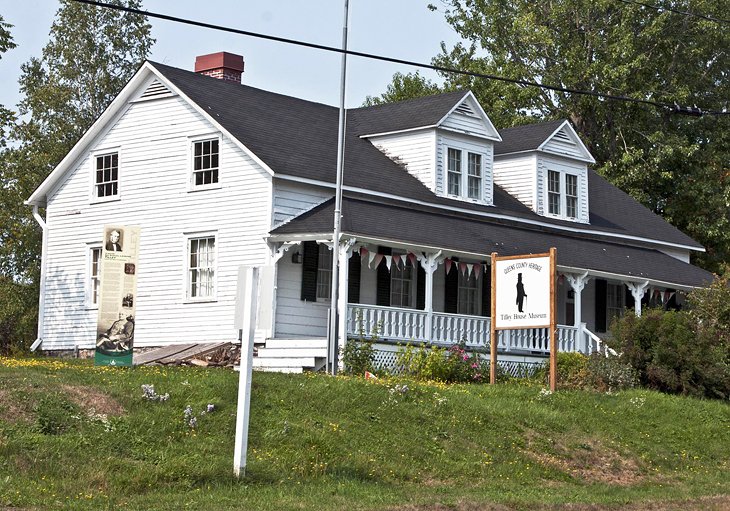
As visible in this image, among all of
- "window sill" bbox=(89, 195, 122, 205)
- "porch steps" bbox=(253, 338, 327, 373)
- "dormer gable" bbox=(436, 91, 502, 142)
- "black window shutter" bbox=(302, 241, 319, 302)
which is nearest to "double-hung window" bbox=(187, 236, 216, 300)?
"black window shutter" bbox=(302, 241, 319, 302)

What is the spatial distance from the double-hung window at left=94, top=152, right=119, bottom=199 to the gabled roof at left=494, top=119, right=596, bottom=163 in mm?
11412

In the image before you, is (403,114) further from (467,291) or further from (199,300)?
(199,300)

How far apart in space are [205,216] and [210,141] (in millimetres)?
1849

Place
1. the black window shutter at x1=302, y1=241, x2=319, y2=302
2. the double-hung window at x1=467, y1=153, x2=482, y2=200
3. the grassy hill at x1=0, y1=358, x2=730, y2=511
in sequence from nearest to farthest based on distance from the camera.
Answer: the grassy hill at x1=0, y1=358, x2=730, y2=511
the black window shutter at x1=302, y1=241, x2=319, y2=302
the double-hung window at x1=467, y1=153, x2=482, y2=200

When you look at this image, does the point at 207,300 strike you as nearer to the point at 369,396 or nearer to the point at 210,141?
the point at 210,141

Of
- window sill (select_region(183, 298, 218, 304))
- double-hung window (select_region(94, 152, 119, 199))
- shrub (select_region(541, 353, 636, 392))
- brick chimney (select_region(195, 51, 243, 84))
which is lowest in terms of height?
shrub (select_region(541, 353, 636, 392))

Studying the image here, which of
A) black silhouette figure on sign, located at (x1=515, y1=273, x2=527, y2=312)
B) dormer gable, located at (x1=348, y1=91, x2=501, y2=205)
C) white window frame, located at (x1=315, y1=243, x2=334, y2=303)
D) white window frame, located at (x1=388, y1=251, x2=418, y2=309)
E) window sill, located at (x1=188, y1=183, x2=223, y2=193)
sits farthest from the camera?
dormer gable, located at (x1=348, y1=91, x2=501, y2=205)

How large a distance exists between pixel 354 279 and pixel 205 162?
4.68 m

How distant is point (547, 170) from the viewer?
38594mm

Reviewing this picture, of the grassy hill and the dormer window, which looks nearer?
the grassy hill

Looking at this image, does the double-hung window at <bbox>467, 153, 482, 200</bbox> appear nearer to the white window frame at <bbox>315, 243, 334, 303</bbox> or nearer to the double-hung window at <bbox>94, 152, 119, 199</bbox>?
the white window frame at <bbox>315, 243, 334, 303</bbox>

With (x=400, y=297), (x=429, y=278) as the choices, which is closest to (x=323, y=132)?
(x=400, y=297)

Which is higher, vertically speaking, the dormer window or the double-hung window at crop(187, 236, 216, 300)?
the dormer window

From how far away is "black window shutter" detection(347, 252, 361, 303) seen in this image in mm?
31297
